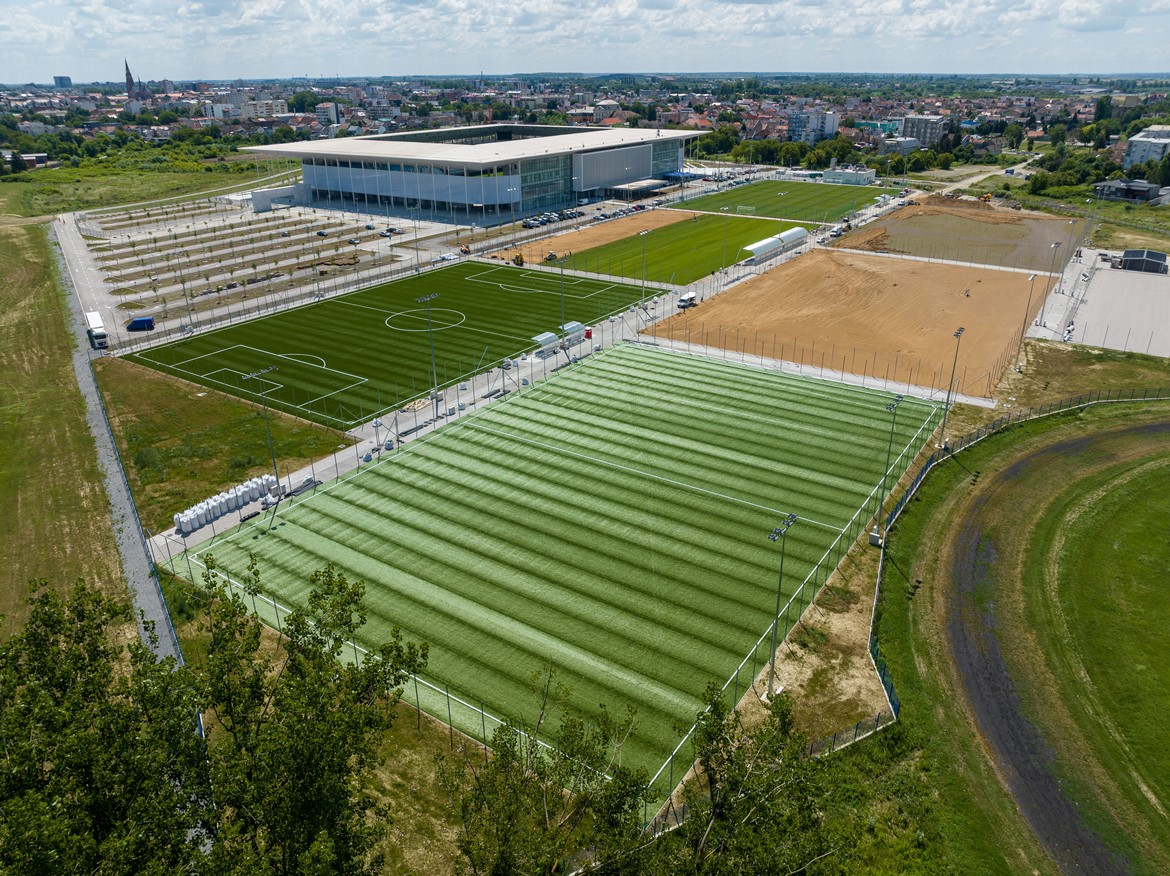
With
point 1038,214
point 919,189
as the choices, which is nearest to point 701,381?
point 1038,214

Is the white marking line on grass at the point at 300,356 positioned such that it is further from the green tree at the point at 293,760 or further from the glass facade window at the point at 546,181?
the glass facade window at the point at 546,181

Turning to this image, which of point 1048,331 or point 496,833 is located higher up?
point 496,833

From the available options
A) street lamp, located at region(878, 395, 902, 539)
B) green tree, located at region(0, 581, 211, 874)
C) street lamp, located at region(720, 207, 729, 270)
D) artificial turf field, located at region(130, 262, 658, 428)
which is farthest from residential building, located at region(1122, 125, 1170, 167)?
green tree, located at region(0, 581, 211, 874)

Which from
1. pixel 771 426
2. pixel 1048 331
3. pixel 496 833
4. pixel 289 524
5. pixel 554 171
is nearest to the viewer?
pixel 496 833

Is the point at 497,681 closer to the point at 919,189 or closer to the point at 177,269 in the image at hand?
the point at 177,269

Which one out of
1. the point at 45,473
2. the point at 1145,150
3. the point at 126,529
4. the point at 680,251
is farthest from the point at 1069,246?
the point at 45,473

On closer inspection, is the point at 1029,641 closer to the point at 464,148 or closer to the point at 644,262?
the point at 644,262
